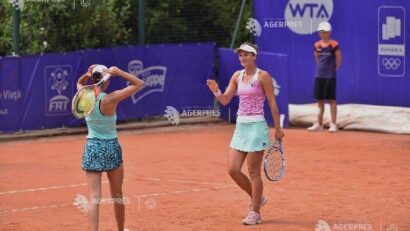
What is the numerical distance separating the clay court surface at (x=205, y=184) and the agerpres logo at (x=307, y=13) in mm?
2823

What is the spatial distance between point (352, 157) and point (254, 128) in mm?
5623

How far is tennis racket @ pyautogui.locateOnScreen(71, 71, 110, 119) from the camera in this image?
969cm

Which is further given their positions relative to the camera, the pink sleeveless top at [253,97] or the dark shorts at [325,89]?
the dark shorts at [325,89]

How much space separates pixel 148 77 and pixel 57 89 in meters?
2.20

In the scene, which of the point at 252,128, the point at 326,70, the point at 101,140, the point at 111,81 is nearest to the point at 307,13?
the point at 326,70

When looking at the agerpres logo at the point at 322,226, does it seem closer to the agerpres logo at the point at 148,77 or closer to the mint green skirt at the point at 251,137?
the mint green skirt at the point at 251,137

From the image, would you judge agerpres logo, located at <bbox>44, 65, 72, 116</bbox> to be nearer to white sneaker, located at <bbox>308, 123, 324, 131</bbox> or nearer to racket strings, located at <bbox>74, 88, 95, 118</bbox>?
white sneaker, located at <bbox>308, 123, 324, 131</bbox>

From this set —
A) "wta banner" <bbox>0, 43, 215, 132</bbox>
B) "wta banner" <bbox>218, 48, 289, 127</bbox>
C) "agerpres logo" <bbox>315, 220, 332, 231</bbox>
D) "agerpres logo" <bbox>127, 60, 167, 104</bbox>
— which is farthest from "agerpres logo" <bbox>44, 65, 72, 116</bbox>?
"agerpres logo" <bbox>315, 220, 332, 231</bbox>

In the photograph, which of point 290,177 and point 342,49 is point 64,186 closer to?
point 290,177

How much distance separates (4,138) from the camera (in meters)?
18.8

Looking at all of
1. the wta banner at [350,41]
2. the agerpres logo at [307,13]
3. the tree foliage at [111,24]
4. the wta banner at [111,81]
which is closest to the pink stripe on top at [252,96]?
the wta banner at [111,81]

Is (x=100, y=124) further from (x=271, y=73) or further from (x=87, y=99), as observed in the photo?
(x=271, y=73)

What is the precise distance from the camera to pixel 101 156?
9.74m

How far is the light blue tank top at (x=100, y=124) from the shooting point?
9.72 metres
